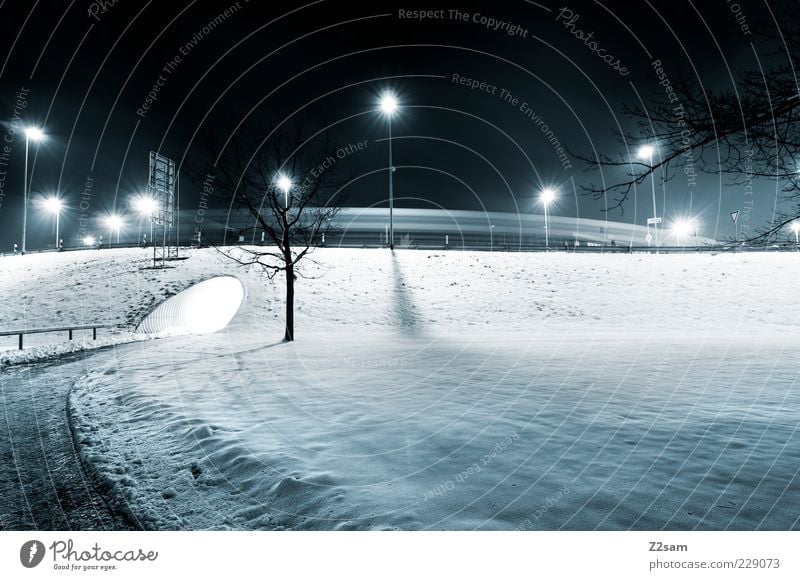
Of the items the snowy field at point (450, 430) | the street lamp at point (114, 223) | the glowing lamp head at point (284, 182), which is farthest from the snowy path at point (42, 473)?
the street lamp at point (114, 223)

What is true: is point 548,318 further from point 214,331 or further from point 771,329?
point 214,331

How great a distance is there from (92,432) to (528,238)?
69.7 m

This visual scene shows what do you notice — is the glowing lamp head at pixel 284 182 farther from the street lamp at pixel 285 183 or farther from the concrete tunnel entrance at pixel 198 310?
the concrete tunnel entrance at pixel 198 310

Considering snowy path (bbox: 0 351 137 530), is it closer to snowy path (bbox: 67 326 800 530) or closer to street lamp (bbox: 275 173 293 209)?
snowy path (bbox: 67 326 800 530)

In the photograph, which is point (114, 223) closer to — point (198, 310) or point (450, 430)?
point (198, 310)

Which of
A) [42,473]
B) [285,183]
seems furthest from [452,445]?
[285,183]

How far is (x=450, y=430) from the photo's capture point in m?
5.35

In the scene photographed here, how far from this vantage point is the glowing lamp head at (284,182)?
17603 mm

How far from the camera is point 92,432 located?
18.7 feet

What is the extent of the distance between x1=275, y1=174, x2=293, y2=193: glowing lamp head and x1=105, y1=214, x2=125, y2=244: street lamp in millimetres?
59390

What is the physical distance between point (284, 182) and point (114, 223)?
200 feet

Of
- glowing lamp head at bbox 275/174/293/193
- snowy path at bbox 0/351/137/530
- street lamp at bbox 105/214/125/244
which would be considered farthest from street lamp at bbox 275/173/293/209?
street lamp at bbox 105/214/125/244

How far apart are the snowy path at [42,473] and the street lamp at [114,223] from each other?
67361mm
